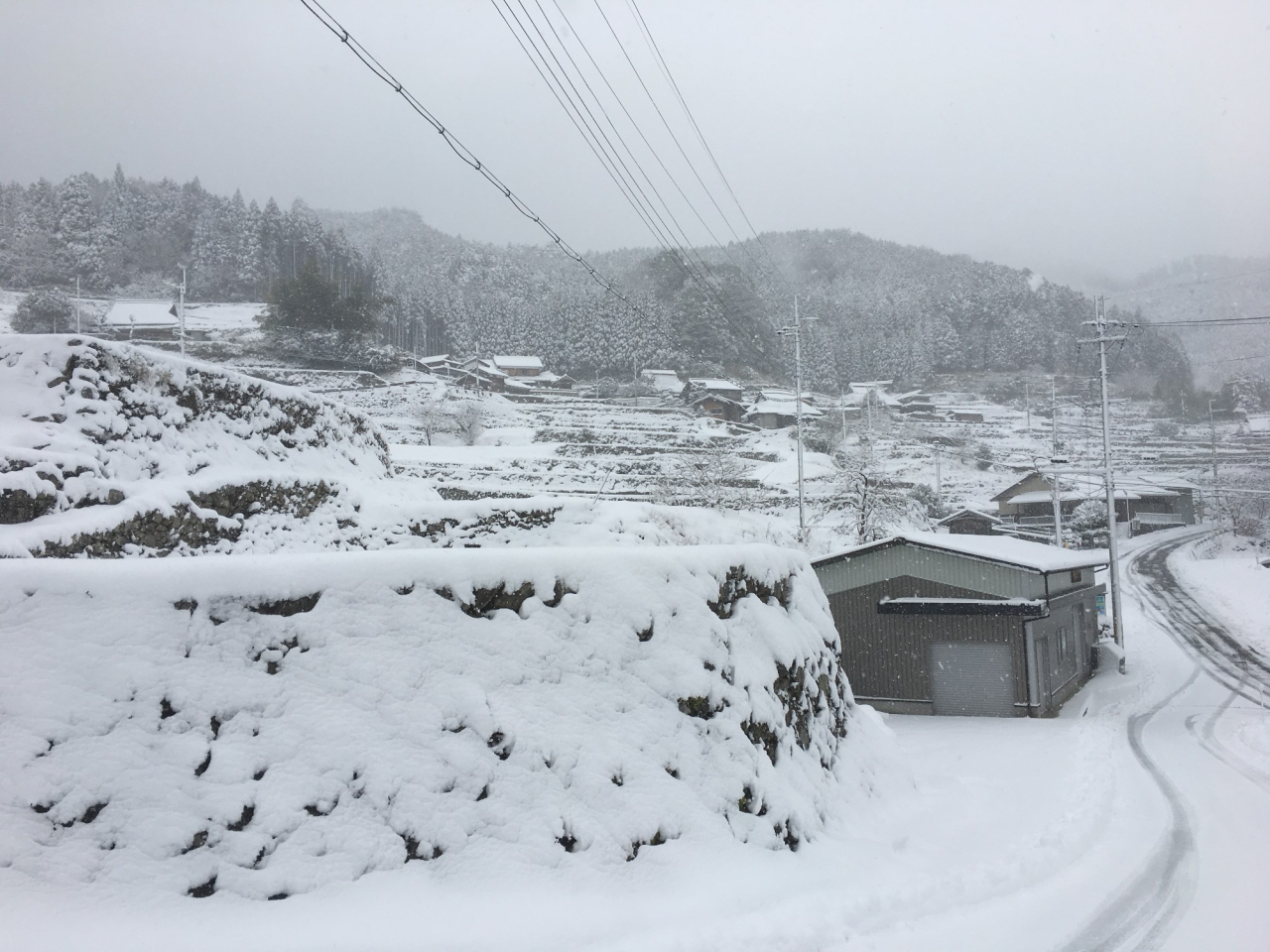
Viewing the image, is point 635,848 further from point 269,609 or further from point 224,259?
point 224,259

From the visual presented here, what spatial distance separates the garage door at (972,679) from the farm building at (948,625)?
24 mm

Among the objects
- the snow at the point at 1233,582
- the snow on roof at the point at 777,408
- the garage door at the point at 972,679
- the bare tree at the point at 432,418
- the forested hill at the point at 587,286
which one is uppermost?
the forested hill at the point at 587,286

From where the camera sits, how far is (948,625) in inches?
707

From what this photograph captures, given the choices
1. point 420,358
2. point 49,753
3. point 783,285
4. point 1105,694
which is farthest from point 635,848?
point 783,285

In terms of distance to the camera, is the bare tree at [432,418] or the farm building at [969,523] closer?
the bare tree at [432,418]

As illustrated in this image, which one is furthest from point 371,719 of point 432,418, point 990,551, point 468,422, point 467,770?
point 468,422

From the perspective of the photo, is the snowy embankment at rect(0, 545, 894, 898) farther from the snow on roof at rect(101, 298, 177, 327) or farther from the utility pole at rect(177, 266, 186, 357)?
the snow on roof at rect(101, 298, 177, 327)

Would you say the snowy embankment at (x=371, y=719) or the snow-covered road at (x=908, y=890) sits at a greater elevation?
the snowy embankment at (x=371, y=719)

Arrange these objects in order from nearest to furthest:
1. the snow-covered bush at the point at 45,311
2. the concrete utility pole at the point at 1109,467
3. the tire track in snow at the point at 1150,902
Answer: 1. the tire track in snow at the point at 1150,902
2. the snow-covered bush at the point at 45,311
3. the concrete utility pole at the point at 1109,467

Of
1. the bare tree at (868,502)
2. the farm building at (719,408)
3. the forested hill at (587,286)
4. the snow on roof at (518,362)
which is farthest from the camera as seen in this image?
the snow on roof at (518,362)

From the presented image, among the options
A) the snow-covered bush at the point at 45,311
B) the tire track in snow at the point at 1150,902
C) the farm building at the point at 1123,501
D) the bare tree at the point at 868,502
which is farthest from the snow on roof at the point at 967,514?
the snow-covered bush at the point at 45,311

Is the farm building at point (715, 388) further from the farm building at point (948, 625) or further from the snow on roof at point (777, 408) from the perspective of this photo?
the farm building at point (948, 625)

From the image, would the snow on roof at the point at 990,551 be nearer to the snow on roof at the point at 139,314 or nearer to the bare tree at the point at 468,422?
the snow on roof at the point at 139,314

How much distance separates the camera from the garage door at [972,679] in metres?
17.4
